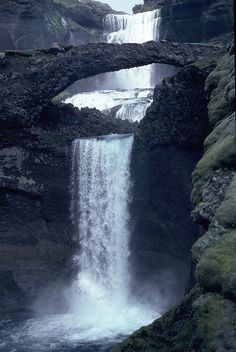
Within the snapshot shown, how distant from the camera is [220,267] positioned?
53.6 ft

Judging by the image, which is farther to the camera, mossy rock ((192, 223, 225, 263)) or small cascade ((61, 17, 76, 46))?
small cascade ((61, 17, 76, 46))

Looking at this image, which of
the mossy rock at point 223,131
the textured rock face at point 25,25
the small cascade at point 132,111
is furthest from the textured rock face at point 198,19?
the mossy rock at point 223,131

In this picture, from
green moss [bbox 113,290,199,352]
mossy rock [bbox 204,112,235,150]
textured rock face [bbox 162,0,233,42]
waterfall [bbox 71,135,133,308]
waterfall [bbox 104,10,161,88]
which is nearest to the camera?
green moss [bbox 113,290,199,352]

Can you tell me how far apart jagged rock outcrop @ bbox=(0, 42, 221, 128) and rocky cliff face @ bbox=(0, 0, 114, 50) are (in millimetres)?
37514

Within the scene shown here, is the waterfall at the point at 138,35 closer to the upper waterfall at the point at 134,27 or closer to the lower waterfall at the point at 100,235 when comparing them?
the upper waterfall at the point at 134,27

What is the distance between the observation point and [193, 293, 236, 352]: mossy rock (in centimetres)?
1485

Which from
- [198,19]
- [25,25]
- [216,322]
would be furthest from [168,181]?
[25,25]

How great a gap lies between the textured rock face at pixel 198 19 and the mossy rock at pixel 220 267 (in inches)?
1993

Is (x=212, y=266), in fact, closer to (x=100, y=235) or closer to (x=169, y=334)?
(x=169, y=334)

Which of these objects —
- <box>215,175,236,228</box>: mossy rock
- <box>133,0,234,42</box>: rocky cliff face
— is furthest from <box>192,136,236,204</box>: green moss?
<box>133,0,234,42</box>: rocky cliff face

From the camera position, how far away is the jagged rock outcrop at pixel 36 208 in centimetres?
4194

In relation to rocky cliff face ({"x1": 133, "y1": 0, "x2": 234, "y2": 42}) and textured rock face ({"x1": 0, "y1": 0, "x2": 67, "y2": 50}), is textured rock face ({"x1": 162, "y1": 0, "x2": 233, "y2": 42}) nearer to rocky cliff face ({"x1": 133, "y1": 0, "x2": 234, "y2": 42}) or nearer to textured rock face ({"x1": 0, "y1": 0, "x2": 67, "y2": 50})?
rocky cliff face ({"x1": 133, "y1": 0, "x2": 234, "y2": 42})

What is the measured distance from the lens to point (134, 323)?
3481cm

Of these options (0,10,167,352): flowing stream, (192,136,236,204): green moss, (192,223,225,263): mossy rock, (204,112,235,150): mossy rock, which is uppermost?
(204,112,235,150): mossy rock
